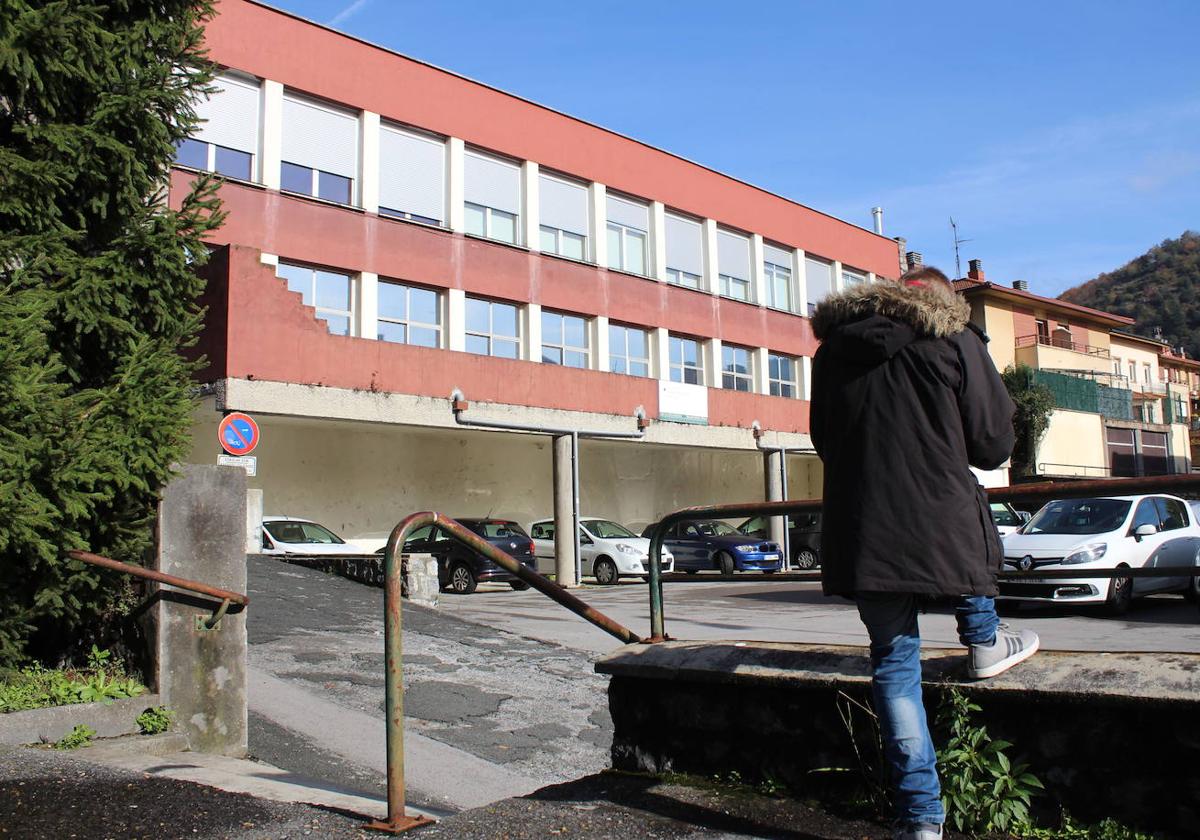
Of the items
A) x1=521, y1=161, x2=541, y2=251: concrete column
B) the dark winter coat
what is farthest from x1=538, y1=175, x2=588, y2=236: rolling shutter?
the dark winter coat

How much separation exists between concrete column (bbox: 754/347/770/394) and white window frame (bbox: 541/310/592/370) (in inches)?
285

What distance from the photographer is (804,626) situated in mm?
13953

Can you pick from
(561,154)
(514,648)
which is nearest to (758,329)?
(561,154)

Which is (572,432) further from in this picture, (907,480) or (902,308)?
(907,480)

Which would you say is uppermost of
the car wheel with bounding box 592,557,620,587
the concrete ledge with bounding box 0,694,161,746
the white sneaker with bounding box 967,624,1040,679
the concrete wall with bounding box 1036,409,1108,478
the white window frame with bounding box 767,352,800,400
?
the white window frame with bounding box 767,352,800,400

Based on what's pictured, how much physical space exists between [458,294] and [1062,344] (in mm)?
38624

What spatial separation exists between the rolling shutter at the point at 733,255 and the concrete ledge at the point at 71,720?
91.5 feet

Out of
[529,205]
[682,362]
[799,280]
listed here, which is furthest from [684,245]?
[529,205]

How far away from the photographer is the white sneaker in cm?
335

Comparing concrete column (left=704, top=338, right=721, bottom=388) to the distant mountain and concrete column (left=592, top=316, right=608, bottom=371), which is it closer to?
concrete column (left=592, top=316, right=608, bottom=371)

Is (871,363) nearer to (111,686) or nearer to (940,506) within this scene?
(940,506)

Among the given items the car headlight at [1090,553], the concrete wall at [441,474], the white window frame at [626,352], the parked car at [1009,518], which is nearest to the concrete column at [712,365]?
the white window frame at [626,352]

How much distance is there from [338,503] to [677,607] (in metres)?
10.6

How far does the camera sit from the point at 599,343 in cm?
2809
